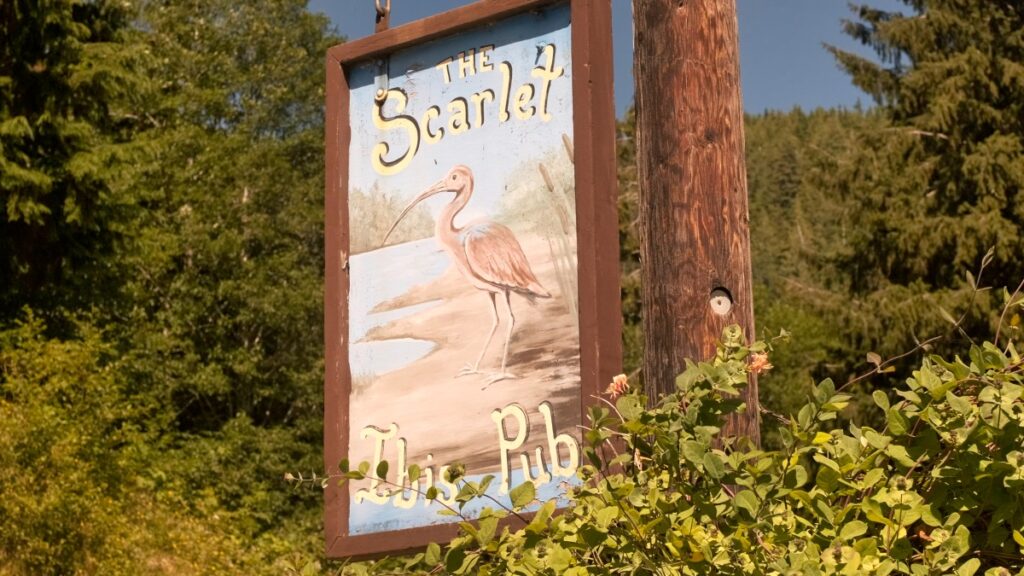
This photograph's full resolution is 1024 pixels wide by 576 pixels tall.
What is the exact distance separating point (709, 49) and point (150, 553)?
56.6 feet

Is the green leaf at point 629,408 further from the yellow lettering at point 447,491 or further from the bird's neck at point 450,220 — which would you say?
the bird's neck at point 450,220

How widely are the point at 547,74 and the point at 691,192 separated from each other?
2.04 feet

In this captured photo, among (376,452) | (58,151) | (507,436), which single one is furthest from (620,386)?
(58,151)

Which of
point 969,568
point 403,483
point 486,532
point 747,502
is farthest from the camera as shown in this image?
point 403,483

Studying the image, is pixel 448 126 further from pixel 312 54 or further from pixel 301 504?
pixel 312 54

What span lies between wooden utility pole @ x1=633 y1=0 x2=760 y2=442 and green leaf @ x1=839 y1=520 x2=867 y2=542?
0.76 meters

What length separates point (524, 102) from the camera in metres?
4.22

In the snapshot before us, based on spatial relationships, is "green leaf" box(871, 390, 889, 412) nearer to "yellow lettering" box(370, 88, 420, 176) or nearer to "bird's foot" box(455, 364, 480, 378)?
"bird's foot" box(455, 364, 480, 378)

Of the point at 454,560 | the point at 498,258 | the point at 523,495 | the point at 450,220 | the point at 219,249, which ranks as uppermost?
the point at 219,249

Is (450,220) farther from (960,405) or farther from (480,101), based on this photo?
(960,405)

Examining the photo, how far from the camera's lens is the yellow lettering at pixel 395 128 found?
4539mm

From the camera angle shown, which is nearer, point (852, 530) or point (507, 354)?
point (852, 530)

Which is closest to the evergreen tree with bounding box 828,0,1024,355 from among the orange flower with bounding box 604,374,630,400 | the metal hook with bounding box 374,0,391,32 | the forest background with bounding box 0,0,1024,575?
the forest background with bounding box 0,0,1024,575

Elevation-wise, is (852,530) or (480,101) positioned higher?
(480,101)
